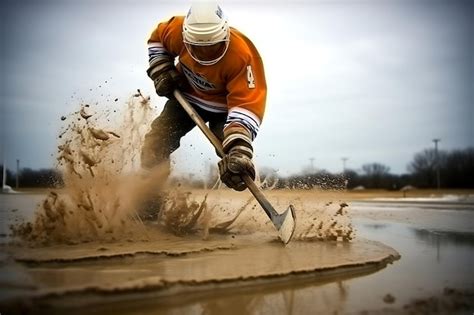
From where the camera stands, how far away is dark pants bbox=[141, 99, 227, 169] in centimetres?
267

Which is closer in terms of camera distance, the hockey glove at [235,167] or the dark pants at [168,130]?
the hockey glove at [235,167]

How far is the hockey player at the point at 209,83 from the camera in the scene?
219 cm

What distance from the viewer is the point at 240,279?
60.3 inches

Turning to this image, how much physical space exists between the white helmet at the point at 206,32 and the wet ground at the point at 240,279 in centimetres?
94

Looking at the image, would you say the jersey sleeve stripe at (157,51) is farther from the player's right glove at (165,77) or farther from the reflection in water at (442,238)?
the reflection in water at (442,238)

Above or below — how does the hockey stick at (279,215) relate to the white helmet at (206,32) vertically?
below

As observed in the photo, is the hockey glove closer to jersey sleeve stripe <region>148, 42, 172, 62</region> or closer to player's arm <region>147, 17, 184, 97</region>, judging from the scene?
player's arm <region>147, 17, 184, 97</region>

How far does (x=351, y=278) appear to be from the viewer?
1.71 metres

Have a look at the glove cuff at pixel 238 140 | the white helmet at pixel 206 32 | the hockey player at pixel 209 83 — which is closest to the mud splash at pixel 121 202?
the hockey player at pixel 209 83

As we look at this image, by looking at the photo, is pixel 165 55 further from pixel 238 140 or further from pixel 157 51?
pixel 238 140

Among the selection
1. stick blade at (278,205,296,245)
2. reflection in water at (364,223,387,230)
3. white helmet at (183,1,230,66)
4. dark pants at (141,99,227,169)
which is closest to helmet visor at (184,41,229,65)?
white helmet at (183,1,230,66)

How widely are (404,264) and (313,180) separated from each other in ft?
4.14

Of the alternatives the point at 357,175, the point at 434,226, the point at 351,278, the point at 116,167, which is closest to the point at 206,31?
the point at 116,167

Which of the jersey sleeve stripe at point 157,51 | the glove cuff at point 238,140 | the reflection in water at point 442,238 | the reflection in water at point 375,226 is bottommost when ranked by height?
the reflection in water at point 442,238
